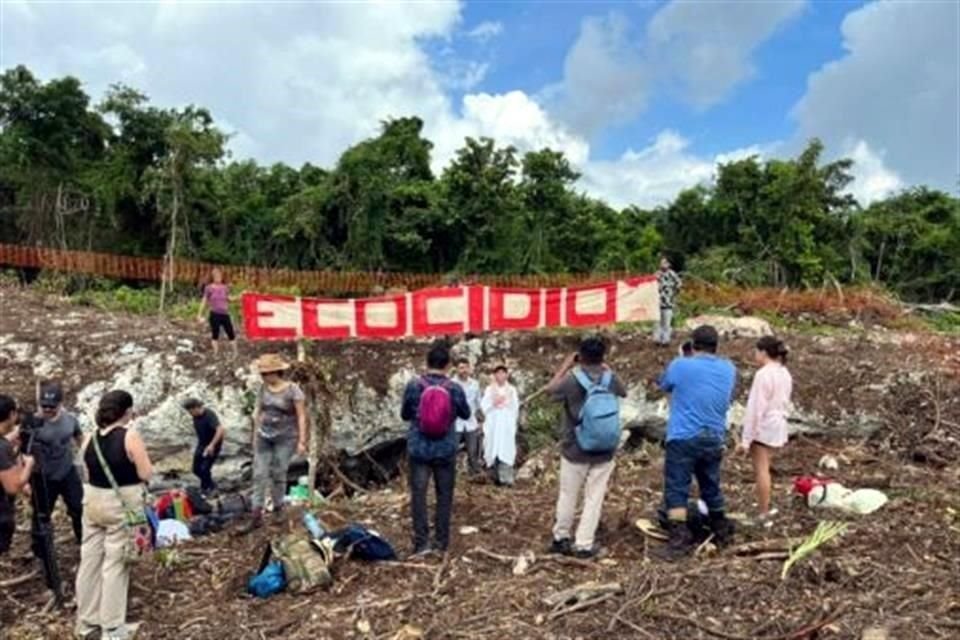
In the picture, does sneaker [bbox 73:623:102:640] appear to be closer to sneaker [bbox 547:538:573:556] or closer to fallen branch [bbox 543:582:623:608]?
fallen branch [bbox 543:582:623:608]

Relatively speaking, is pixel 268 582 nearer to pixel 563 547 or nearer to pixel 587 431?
pixel 563 547

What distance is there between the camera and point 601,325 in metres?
13.3

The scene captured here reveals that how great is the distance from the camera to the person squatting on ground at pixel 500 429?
944 cm

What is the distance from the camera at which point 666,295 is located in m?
11.9

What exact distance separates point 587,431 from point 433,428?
973 mm

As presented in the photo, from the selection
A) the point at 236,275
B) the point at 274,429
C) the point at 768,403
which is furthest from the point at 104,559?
the point at 236,275

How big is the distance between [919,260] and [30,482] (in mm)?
31064

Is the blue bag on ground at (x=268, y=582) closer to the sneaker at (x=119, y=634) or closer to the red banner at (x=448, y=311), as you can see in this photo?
the sneaker at (x=119, y=634)

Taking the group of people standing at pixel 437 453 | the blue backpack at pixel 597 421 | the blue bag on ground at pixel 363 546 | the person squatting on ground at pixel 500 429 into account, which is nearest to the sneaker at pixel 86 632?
the group of people standing at pixel 437 453

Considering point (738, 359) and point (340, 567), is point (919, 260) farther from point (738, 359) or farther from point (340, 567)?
point (340, 567)

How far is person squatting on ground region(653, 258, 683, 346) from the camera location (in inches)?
461

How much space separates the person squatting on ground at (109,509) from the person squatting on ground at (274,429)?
1.83 m

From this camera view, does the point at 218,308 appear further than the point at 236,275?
No

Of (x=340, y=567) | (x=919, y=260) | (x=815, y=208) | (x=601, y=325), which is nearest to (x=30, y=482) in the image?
(x=340, y=567)
